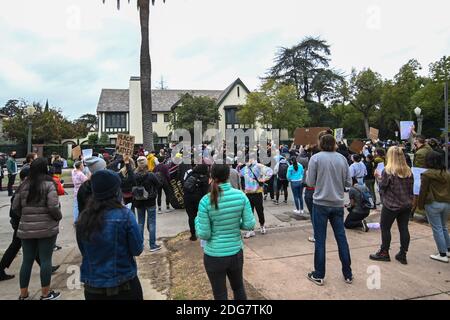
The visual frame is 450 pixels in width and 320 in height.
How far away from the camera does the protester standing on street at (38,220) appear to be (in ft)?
12.8

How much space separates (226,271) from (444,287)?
2902mm

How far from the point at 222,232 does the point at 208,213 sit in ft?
0.71

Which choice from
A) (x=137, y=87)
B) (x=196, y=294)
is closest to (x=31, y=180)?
(x=196, y=294)

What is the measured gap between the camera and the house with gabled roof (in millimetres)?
42438

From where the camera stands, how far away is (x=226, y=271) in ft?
9.82

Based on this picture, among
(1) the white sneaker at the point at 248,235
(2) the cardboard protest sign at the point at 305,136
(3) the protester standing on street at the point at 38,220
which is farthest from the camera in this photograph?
(2) the cardboard protest sign at the point at 305,136

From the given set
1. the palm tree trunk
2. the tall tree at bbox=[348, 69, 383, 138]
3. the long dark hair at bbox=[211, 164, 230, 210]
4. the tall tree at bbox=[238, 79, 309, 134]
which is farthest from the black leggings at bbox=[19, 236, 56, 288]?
the tall tree at bbox=[348, 69, 383, 138]

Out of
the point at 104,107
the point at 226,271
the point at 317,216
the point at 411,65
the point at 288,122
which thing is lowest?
the point at 226,271

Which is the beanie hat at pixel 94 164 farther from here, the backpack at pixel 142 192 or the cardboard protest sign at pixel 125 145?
the cardboard protest sign at pixel 125 145

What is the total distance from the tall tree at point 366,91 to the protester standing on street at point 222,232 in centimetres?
4486

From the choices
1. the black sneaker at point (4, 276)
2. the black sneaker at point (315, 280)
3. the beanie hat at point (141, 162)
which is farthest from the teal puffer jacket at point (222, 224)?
the black sneaker at point (4, 276)

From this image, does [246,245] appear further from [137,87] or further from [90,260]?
[137,87]

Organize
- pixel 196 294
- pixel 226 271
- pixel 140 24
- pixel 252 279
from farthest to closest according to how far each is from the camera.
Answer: pixel 140 24 < pixel 252 279 < pixel 196 294 < pixel 226 271

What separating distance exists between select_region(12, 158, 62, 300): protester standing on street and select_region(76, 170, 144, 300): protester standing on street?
1782mm
